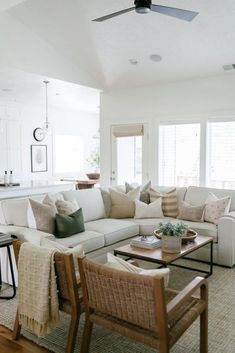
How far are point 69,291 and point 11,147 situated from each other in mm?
6268

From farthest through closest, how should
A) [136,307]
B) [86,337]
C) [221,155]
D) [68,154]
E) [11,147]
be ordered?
[68,154] < [11,147] < [221,155] < [86,337] < [136,307]

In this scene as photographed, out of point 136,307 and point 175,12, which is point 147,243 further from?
point 175,12

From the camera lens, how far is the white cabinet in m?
7.81

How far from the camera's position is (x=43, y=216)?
3.78 m

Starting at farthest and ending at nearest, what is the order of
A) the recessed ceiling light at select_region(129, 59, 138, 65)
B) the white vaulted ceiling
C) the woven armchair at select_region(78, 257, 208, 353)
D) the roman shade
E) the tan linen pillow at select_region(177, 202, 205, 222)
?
1. the roman shade
2. the recessed ceiling light at select_region(129, 59, 138, 65)
3. the tan linen pillow at select_region(177, 202, 205, 222)
4. the white vaulted ceiling
5. the woven armchair at select_region(78, 257, 208, 353)

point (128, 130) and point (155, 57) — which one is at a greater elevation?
point (155, 57)

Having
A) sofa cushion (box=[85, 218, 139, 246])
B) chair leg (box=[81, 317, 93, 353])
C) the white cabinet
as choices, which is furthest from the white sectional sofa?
the white cabinet

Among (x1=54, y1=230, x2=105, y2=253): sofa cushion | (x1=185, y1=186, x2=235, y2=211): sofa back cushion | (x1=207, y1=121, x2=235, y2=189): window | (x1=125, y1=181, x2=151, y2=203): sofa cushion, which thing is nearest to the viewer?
(x1=54, y1=230, x2=105, y2=253): sofa cushion

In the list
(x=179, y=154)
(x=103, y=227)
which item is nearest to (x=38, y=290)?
(x=103, y=227)

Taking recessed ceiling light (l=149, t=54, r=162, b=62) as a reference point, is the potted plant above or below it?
below

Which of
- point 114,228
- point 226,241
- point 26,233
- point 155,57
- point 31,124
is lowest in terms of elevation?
point 226,241

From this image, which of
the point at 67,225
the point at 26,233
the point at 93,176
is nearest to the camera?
the point at 26,233

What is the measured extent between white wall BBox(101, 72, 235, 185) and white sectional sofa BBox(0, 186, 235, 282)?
1.48 meters

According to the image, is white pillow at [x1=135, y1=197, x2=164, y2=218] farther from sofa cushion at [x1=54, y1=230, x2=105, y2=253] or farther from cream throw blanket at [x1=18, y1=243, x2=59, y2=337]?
cream throw blanket at [x1=18, y1=243, x2=59, y2=337]
